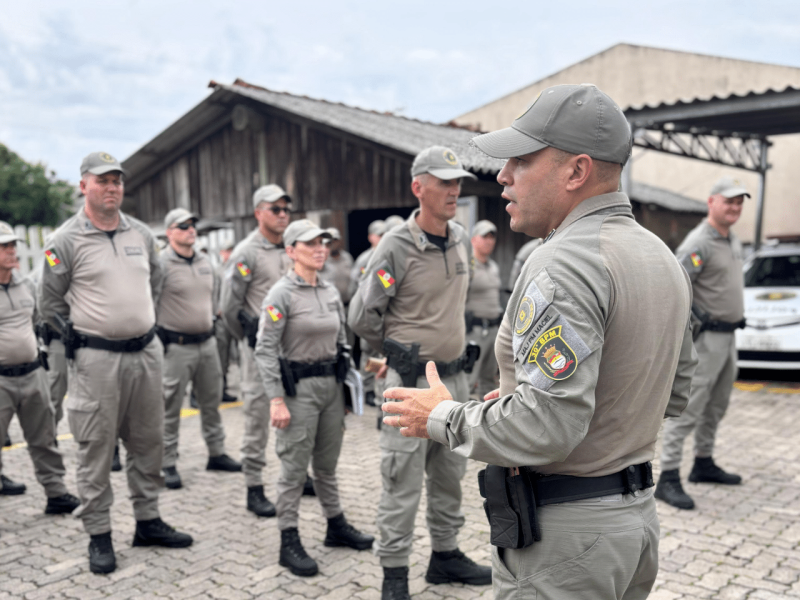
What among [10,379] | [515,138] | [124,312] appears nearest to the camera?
[515,138]

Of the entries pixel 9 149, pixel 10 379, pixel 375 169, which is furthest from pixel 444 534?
pixel 9 149

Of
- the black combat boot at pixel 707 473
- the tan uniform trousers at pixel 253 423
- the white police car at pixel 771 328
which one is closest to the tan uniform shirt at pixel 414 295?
the tan uniform trousers at pixel 253 423

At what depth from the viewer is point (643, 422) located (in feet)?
5.94

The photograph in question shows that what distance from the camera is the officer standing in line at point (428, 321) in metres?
3.68

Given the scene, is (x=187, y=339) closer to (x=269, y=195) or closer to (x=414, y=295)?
(x=269, y=195)

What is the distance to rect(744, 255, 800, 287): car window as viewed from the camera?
9.74 m

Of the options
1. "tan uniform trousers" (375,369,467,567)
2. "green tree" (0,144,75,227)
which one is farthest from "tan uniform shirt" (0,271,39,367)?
"green tree" (0,144,75,227)

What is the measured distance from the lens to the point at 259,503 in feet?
16.2

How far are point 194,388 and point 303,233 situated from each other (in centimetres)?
263

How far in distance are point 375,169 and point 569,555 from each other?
29.2ft

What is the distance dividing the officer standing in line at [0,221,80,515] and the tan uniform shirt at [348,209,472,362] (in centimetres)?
290

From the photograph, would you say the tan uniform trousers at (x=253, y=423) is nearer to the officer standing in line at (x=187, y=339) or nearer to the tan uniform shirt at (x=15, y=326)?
the officer standing in line at (x=187, y=339)

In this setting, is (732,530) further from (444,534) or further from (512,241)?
(512,241)

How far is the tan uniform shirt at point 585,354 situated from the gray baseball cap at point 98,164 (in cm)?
326
